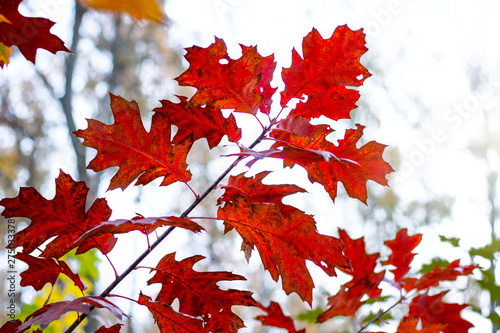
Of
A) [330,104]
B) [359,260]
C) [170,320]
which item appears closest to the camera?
[170,320]

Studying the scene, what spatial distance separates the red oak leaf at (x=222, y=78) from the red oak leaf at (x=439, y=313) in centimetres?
61

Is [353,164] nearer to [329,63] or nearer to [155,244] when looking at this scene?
[329,63]

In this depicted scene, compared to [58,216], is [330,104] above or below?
above

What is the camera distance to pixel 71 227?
1.82 ft

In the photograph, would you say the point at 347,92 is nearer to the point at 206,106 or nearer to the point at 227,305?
the point at 206,106

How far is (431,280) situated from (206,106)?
2.08 ft

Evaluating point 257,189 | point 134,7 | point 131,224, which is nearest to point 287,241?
point 257,189

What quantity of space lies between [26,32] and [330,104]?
0.43 metres

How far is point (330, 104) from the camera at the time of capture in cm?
63

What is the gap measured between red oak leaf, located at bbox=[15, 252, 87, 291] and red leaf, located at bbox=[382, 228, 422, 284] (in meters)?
0.71

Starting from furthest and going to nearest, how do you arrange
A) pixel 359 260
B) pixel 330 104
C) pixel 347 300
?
pixel 359 260 < pixel 347 300 < pixel 330 104

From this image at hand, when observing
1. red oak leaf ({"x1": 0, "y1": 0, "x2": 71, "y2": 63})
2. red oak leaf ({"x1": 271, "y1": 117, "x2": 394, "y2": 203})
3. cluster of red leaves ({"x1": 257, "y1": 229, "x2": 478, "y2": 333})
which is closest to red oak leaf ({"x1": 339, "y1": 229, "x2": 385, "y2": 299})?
cluster of red leaves ({"x1": 257, "y1": 229, "x2": 478, "y2": 333})

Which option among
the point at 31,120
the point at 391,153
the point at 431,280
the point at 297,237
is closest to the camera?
the point at 297,237

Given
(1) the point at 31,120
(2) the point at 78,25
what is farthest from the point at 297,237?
(1) the point at 31,120
